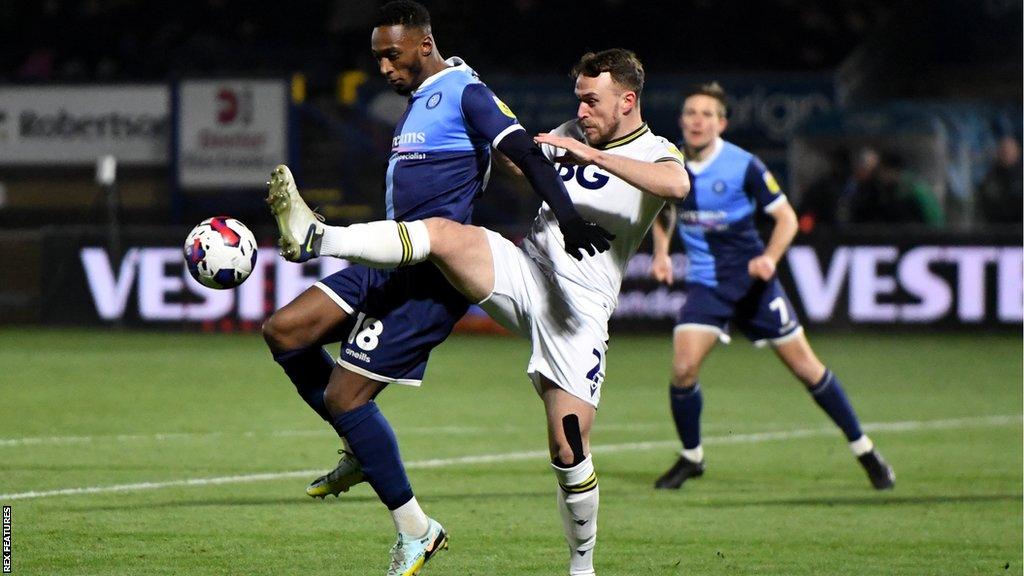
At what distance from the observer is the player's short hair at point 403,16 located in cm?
574

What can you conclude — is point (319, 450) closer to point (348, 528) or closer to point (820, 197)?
point (348, 528)

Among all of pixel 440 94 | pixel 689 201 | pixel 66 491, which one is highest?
Result: pixel 440 94

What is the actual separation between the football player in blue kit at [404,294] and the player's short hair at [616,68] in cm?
32

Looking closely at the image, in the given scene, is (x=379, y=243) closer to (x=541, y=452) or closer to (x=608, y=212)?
(x=608, y=212)

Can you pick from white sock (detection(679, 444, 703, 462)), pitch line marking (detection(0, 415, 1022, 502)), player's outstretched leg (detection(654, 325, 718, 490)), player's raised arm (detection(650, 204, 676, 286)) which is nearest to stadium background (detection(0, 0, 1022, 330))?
pitch line marking (detection(0, 415, 1022, 502))

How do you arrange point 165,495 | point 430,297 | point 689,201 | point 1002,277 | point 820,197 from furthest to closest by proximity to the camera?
point 820,197 < point 1002,277 < point 689,201 < point 165,495 < point 430,297

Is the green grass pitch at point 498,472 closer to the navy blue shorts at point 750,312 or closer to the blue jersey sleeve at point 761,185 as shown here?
the navy blue shorts at point 750,312

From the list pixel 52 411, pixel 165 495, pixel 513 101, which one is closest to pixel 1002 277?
pixel 513 101

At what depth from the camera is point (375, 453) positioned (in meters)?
5.58

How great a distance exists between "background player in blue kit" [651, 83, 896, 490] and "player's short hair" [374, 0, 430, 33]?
2872 mm

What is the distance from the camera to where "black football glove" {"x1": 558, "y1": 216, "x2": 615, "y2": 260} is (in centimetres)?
523

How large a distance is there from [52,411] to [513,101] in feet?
36.6

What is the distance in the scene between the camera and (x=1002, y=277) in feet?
53.0

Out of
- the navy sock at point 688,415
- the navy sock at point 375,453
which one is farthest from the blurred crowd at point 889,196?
the navy sock at point 375,453
